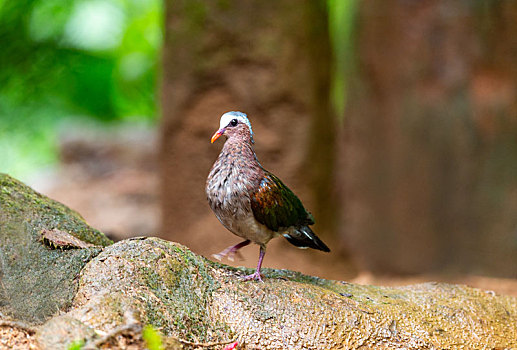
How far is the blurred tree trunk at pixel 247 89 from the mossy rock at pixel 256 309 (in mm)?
3222

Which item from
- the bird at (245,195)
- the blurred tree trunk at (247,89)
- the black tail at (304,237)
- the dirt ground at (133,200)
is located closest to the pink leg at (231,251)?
the bird at (245,195)

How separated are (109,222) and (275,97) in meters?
3.51

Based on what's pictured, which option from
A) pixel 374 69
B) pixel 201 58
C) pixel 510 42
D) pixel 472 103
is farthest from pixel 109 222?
pixel 510 42

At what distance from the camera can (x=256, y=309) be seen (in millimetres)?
2727

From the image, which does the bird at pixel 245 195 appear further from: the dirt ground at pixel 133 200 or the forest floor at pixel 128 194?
the forest floor at pixel 128 194

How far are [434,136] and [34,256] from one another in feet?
17.5

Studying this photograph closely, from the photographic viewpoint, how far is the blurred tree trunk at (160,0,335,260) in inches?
245

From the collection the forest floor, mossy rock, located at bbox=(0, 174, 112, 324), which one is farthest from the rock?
the forest floor

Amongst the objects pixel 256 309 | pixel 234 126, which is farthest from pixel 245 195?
pixel 256 309

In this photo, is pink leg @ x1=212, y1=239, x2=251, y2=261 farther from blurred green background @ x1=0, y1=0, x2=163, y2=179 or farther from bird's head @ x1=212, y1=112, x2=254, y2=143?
blurred green background @ x1=0, y1=0, x2=163, y2=179

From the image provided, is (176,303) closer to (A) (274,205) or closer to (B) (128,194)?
(A) (274,205)

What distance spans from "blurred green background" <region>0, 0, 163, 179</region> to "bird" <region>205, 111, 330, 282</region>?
7130mm

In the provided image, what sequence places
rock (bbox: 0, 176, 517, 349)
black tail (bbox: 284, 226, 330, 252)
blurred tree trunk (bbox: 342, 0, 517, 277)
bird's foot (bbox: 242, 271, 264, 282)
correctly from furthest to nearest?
blurred tree trunk (bbox: 342, 0, 517, 277) < black tail (bbox: 284, 226, 330, 252) < bird's foot (bbox: 242, 271, 264, 282) < rock (bbox: 0, 176, 517, 349)

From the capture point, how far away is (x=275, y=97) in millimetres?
6246
